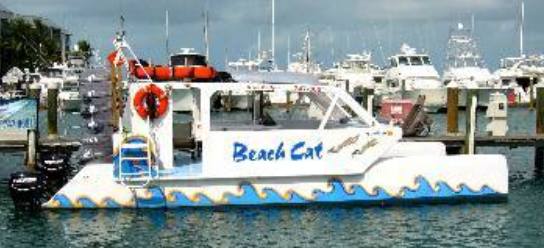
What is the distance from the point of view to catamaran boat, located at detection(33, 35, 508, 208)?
1925 centimetres

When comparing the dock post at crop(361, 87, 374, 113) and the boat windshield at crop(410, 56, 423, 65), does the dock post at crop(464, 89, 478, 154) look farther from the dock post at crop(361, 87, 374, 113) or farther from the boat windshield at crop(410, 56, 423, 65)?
the boat windshield at crop(410, 56, 423, 65)

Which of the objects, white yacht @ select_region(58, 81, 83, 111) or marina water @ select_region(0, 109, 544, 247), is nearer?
marina water @ select_region(0, 109, 544, 247)

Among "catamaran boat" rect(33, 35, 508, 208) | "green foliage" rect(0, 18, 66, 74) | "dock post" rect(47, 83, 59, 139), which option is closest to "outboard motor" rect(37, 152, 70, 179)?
"catamaran boat" rect(33, 35, 508, 208)

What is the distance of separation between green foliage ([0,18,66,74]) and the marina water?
74.6 m

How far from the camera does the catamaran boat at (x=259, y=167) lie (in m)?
19.2

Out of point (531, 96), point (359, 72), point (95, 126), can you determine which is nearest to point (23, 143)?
point (95, 126)

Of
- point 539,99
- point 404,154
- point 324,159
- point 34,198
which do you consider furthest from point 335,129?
point 539,99

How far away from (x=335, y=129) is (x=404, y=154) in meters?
2.29

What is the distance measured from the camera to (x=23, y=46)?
3917 inches

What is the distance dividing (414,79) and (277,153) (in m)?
56.4

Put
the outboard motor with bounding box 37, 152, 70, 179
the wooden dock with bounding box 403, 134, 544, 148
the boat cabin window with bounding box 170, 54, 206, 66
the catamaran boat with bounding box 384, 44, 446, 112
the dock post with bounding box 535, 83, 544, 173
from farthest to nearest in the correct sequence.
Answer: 1. the catamaran boat with bounding box 384, 44, 446, 112
2. the dock post with bounding box 535, 83, 544, 173
3. the wooden dock with bounding box 403, 134, 544, 148
4. the outboard motor with bounding box 37, 152, 70, 179
5. the boat cabin window with bounding box 170, 54, 206, 66

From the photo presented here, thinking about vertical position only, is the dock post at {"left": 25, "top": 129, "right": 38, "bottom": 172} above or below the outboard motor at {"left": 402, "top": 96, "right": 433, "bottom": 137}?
below

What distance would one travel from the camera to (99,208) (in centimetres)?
1956

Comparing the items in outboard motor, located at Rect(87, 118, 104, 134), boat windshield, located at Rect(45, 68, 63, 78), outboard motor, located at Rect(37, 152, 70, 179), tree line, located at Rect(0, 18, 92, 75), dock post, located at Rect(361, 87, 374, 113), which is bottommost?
outboard motor, located at Rect(37, 152, 70, 179)
